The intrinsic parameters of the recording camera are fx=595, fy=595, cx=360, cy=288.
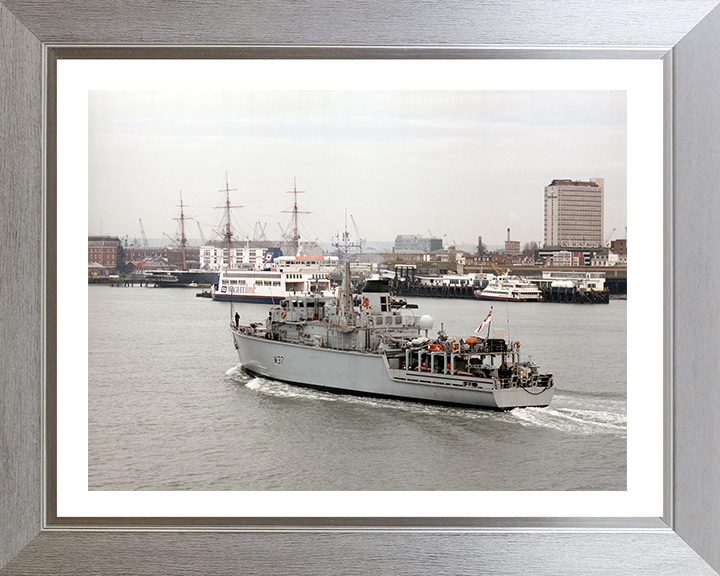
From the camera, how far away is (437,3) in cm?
178

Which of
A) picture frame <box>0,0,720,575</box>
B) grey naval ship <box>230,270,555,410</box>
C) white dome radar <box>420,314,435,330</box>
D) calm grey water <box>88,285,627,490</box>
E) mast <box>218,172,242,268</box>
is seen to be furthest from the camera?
white dome radar <box>420,314,435,330</box>

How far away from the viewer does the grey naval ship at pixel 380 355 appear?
6.04 meters

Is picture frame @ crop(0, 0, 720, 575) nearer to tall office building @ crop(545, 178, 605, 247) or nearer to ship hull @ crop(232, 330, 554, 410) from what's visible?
tall office building @ crop(545, 178, 605, 247)

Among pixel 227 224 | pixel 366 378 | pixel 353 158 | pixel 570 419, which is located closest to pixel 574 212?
pixel 570 419

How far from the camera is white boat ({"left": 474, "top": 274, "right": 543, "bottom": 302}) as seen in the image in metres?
6.20

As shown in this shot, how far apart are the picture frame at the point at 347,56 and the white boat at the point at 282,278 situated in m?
4.83

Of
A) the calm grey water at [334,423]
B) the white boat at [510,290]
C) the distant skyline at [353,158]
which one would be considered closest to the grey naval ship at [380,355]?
the calm grey water at [334,423]

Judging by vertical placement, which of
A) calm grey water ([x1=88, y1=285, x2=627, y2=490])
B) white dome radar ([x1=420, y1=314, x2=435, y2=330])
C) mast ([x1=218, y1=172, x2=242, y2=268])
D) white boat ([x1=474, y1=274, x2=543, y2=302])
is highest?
mast ([x1=218, y1=172, x2=242, y2=268])

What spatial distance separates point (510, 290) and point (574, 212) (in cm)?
113

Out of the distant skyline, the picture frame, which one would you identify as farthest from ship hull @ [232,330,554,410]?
the picture frame

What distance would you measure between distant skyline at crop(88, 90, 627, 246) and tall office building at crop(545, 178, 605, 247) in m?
0.12

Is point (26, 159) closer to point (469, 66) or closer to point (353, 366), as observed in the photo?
point (469, 66)

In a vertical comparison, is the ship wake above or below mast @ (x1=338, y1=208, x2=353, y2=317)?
below

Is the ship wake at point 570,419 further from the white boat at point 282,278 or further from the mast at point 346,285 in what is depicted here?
the white boat at point 282,278
